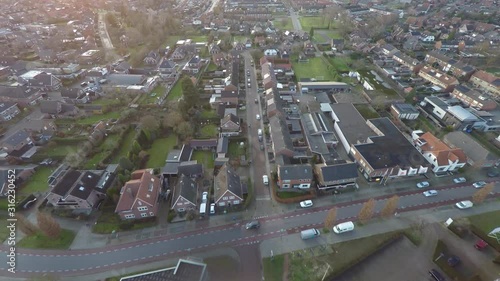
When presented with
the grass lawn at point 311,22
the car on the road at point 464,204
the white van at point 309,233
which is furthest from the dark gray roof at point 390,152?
the grass lawn at point 311,22

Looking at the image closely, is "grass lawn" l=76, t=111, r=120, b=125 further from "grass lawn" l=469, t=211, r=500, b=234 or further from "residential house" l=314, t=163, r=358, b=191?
"grass lawn" l=469, t=211, r=500, b=234

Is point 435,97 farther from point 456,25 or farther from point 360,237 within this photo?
point 456,25

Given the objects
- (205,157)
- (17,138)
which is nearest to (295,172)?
(205,157)

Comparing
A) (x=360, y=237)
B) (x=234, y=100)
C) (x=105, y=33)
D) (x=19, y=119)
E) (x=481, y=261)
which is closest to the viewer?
(x=481, y=261)

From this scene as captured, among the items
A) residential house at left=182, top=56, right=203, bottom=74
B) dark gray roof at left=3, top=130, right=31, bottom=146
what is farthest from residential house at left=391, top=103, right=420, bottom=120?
dark gray roof at left=3, top=130, right=31, bottom=146

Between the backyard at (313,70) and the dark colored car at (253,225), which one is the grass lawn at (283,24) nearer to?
the backyard at (313,70)

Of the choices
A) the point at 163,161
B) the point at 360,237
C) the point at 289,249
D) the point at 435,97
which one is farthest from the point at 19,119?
the point at 435,97
